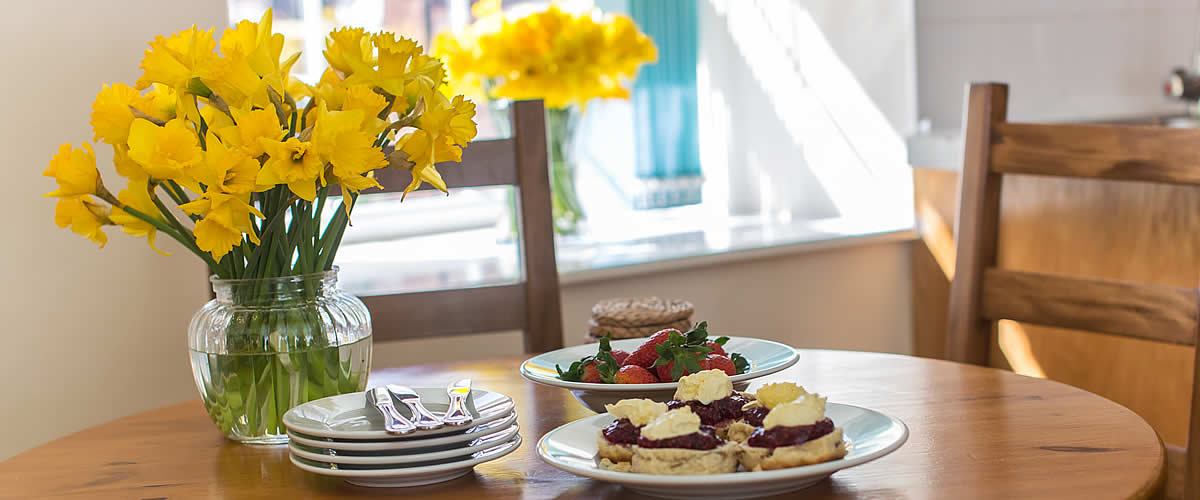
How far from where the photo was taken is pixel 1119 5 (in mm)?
2898

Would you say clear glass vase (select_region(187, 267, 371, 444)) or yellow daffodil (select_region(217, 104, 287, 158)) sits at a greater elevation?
yellow daffodil (select_region(217, 104, 287, 158))

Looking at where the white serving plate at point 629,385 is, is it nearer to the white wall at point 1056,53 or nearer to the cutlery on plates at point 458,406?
the cutlery on plates at point 458,406

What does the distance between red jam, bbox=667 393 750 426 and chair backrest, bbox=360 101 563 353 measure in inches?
27.6

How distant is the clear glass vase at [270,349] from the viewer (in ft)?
3.04

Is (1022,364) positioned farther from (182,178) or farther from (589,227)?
(182,178)

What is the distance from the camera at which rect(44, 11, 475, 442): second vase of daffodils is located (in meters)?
0.84

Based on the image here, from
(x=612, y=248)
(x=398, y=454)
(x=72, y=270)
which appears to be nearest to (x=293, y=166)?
(x=398, y=454)

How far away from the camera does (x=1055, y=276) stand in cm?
141

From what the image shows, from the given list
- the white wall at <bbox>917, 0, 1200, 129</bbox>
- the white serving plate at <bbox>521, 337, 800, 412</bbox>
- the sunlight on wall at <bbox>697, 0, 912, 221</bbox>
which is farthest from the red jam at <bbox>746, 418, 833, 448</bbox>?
the white wall at <bbox>917, 0, 1200, 129</bbox>

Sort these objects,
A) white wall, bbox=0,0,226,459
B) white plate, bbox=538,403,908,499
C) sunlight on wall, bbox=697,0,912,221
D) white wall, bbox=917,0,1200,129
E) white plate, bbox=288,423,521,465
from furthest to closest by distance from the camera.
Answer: white wall, bbox=917,0,1200,129
sunlight on wall, bbox=697,0,912,221
white wall, bbox=0,0,226,459
white plate, bbox=288,423,521,465
white plate, bbox=538,403,908,499

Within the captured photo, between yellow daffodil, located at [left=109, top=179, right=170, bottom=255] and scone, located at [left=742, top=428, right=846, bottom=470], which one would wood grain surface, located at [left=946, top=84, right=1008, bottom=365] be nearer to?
scone, located at [left=742, top=428, right=846, bottom=470]

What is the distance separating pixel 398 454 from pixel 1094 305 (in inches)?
36.2

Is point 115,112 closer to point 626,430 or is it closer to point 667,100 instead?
point 626,430

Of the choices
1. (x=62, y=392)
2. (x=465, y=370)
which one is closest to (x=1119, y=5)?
(x=465, y=370)
